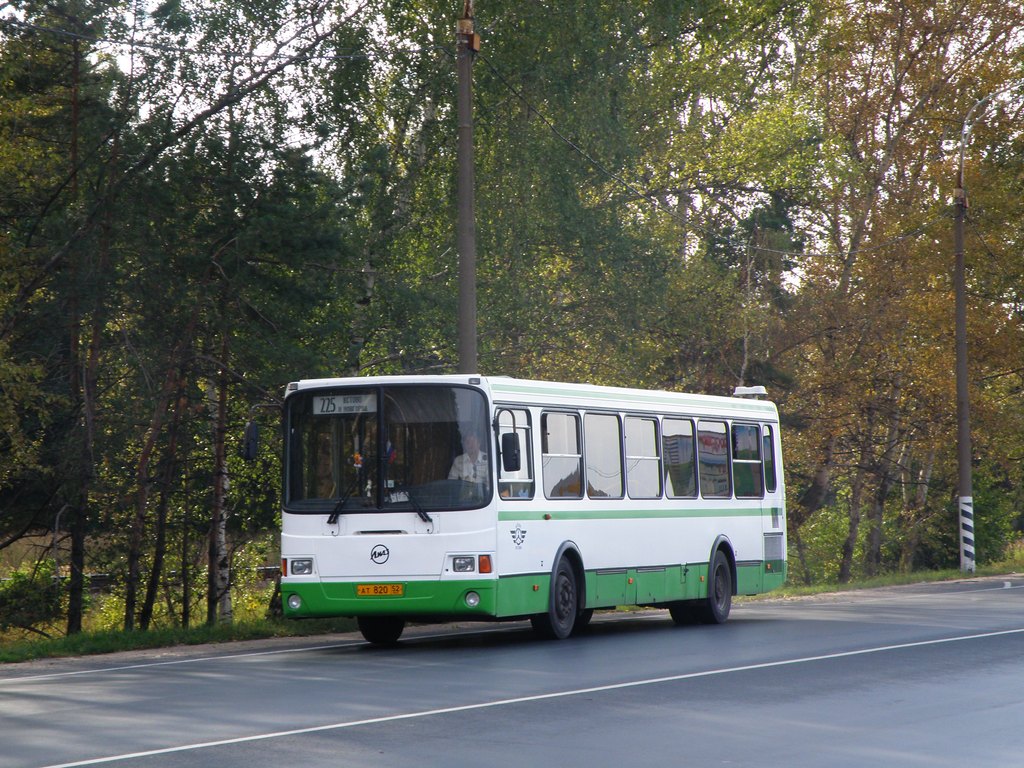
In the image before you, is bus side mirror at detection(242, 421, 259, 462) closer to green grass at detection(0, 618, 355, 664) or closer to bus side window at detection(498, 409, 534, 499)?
bus side window at detection(498, 409, 534, 499)

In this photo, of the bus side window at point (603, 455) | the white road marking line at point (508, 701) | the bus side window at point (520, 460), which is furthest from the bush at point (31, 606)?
the white road marking line at point (508, 701)

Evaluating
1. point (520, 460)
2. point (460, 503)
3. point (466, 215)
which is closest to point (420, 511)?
point (460, 503)

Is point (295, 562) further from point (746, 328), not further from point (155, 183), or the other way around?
point (746, 328)

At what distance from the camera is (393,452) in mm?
17156

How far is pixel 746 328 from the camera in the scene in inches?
1575

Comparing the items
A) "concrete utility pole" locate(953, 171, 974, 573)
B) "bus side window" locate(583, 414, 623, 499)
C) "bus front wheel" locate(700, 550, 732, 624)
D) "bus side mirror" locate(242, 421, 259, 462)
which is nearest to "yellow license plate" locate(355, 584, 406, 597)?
"bus side mirror" locate(242, 421, 259, 462)

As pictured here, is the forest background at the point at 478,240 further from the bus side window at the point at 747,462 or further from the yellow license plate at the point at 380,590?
the yellow license plate at the point at 380,590

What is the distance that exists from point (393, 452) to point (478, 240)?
13.4 meters

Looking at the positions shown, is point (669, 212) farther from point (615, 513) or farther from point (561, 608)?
point (561, 608)

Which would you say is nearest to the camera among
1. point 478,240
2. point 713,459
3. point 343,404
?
point 343,404

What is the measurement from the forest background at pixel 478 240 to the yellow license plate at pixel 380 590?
7.61 metres

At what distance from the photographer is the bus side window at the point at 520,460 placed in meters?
17.2

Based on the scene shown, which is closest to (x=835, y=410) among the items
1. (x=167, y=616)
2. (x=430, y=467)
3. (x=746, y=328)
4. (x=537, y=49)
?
(x=746, y=328)

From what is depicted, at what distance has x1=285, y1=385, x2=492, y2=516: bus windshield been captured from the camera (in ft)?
55.8
